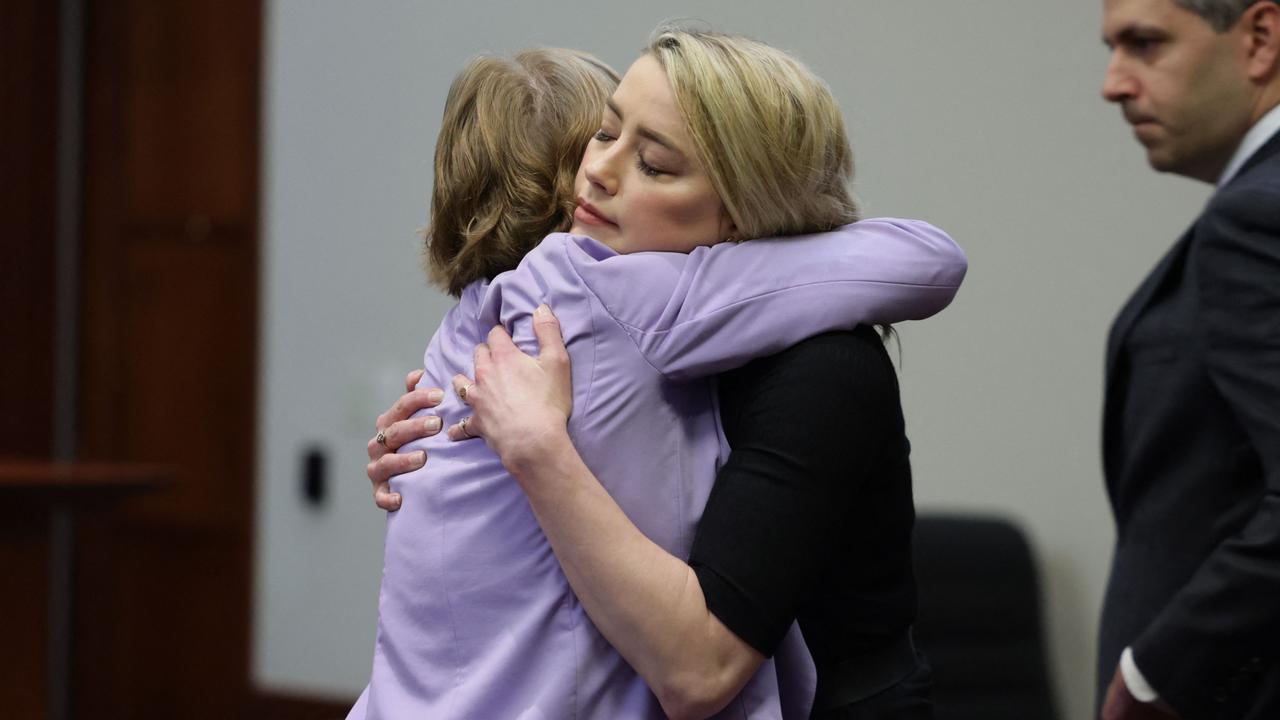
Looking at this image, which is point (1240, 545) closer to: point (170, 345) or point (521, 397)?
point (521, 397)

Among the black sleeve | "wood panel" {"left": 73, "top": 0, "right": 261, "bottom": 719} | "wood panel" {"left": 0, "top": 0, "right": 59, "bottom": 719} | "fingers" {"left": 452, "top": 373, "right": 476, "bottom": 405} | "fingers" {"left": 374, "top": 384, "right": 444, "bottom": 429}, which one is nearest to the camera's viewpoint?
the black sleeve

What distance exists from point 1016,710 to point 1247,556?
5.50 feet

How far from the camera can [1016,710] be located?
10.6 feet

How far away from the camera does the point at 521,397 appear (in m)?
1.28

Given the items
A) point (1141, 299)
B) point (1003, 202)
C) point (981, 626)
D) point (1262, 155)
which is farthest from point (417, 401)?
point (1003, 202)

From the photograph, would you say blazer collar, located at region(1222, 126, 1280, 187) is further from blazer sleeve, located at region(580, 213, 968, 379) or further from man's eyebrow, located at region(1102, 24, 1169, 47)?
blazer sleeve, located at region(580, 213, 968, 379)

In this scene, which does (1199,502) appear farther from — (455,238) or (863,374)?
(455,238)

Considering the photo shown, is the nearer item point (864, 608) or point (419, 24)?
point (864, 608)

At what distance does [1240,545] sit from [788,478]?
729 millimetres

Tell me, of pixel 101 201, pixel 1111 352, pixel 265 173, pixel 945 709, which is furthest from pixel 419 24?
pixel 1111 352

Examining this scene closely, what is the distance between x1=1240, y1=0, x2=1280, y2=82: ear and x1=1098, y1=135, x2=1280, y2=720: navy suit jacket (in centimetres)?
11

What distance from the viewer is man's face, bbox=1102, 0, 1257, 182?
191 centimetres

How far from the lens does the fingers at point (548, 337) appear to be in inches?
51.4

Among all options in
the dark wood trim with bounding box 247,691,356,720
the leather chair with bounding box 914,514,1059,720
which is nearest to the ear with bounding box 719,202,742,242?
the leather chair with bounding box 914,514,1059,720
